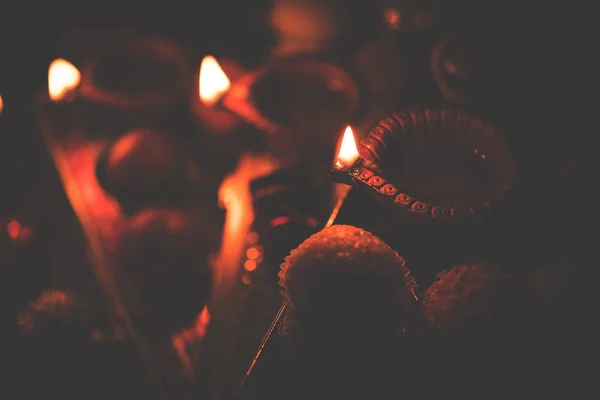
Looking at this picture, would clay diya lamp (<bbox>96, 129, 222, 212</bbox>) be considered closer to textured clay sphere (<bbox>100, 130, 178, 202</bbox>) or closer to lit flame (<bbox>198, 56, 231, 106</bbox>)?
textured clay sphere (<bbox>100, 130, 178, 202</bbox>)

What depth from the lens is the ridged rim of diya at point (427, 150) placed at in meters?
1.00

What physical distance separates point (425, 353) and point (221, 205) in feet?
2.28

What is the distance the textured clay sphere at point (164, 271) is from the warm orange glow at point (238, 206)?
7cm

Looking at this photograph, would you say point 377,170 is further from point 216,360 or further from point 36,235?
point 36,235

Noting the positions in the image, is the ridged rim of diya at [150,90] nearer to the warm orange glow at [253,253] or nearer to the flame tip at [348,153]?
the warm orange glow at [253,253]

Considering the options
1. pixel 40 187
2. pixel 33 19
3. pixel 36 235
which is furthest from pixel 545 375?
pixel 33 19

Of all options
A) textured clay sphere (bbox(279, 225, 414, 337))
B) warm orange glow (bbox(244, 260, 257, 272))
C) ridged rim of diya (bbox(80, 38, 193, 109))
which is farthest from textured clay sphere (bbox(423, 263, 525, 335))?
ridged rim of diya (bbox(80, 38, 193, 109))

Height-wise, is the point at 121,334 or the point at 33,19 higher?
the point at 33,19

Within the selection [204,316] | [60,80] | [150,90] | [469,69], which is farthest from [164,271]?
[469,69]

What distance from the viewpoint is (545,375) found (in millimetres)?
914

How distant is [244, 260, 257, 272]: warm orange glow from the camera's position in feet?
3.94

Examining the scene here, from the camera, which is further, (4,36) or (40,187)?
(4,36)

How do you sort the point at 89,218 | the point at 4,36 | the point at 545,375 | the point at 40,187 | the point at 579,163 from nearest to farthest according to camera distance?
the point at 545,375 → the point at 579,163 → the point at 89,218 → the point at 40,187 → the point at 4,36

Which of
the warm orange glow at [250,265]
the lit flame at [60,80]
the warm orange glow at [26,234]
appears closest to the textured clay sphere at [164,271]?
the warm orange glow at [250,265]
